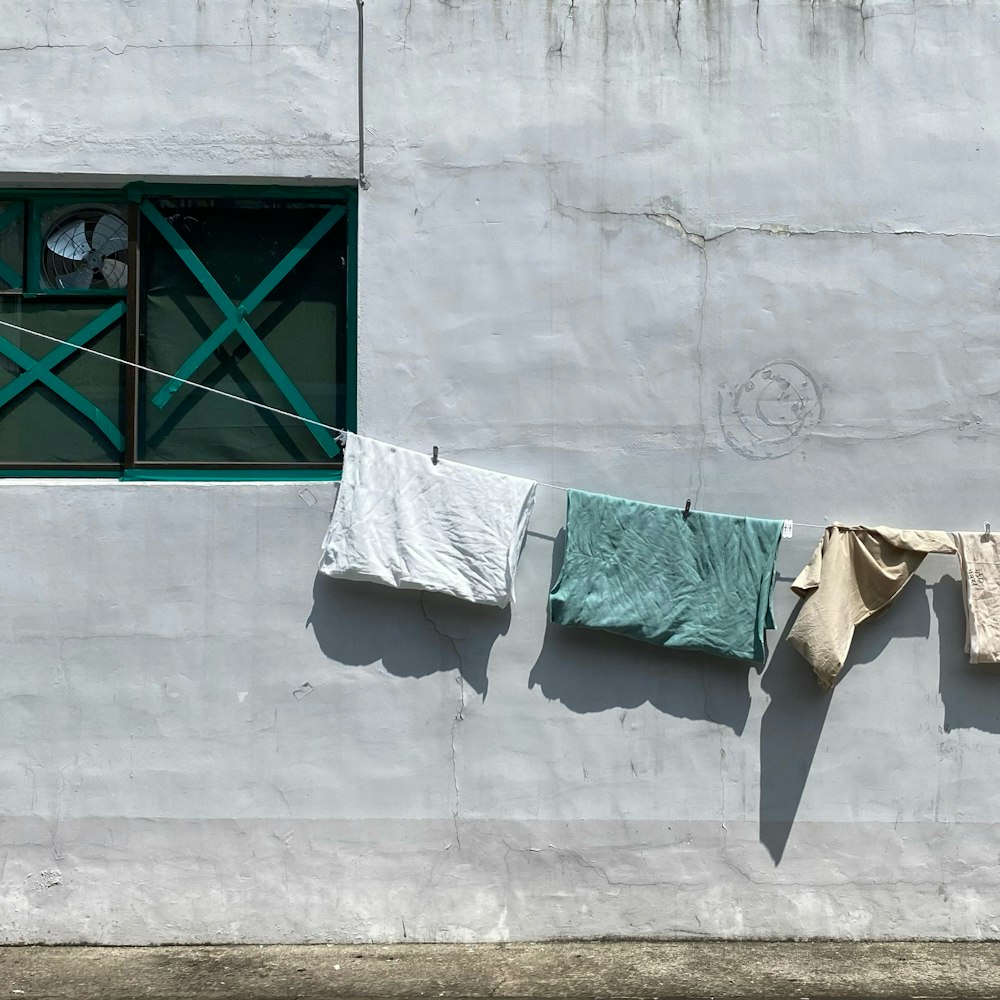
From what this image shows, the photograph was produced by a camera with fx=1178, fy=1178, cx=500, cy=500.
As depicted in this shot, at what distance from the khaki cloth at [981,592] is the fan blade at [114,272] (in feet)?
13.4

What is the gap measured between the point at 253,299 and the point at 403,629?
67.8 inches

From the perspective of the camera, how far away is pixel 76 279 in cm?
568

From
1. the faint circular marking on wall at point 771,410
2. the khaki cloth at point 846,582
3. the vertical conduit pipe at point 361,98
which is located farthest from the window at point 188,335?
the khaki cloth at point 846,582

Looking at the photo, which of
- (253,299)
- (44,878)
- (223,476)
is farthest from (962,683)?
(44,878)

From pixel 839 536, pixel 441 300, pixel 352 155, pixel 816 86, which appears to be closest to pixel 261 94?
Result: pixel 352 155

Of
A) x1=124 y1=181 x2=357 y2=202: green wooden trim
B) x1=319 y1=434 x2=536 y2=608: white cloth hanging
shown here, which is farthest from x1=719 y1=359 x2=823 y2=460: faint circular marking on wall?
x1=124 y1=181 x2=357 y2=202: green wooden trim

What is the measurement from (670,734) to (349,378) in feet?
7.33

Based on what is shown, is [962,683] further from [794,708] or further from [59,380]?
[59,380]

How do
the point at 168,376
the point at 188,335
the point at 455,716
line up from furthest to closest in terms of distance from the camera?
the point at 188,335, the point at 168,376, the point at 455,716

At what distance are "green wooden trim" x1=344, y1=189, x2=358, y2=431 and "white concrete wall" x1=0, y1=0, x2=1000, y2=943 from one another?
0.12 metres

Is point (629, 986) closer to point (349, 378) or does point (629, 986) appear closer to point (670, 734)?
point (670, 734)

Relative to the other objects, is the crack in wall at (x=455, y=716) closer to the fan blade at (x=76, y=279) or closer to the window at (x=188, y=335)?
the window at (x=188, y=335)

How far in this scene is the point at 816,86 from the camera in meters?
5.47

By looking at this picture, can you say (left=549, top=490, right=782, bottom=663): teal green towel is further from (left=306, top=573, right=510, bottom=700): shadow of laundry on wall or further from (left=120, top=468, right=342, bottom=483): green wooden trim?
(left=120, top=468, right=342, bottom=483): green wooden trim
